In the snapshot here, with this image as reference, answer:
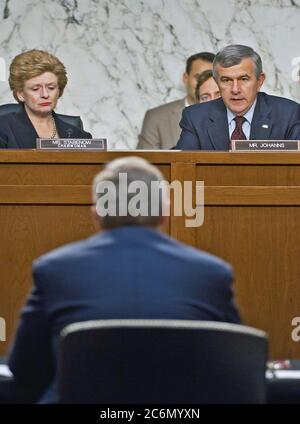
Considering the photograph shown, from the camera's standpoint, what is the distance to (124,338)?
2.99 meters

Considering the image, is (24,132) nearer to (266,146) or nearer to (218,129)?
(218,129)

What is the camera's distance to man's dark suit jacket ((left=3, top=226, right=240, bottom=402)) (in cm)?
313

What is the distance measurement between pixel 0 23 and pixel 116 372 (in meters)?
6.43

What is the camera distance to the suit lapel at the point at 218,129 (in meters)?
6.21

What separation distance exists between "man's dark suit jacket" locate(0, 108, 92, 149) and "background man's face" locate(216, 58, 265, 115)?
704 mm

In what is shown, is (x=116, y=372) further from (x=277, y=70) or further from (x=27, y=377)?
(x=277, y=70)

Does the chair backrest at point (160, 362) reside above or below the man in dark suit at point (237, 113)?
below

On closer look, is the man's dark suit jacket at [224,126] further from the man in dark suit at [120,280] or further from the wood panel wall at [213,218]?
the man in dark suit at [120,280]

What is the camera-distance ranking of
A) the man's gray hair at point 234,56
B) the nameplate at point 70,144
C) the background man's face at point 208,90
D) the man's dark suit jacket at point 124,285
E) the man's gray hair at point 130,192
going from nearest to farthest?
the man's dark suit jacket at point 124,285 < the man's gray hair at point 130,192 < the nameplate at point 70,144 < the man's gray hair at point 234,56 < the background man's face at point 208,90

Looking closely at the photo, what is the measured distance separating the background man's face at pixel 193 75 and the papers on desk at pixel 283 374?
481cm

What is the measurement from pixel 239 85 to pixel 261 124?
0.27m

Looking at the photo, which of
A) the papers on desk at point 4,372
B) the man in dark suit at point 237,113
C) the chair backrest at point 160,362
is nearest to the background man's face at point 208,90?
the man in dark suit at point 237,113

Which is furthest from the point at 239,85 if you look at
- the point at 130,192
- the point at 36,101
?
the point at 130,192

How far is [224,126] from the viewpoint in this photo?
6.32 metres
